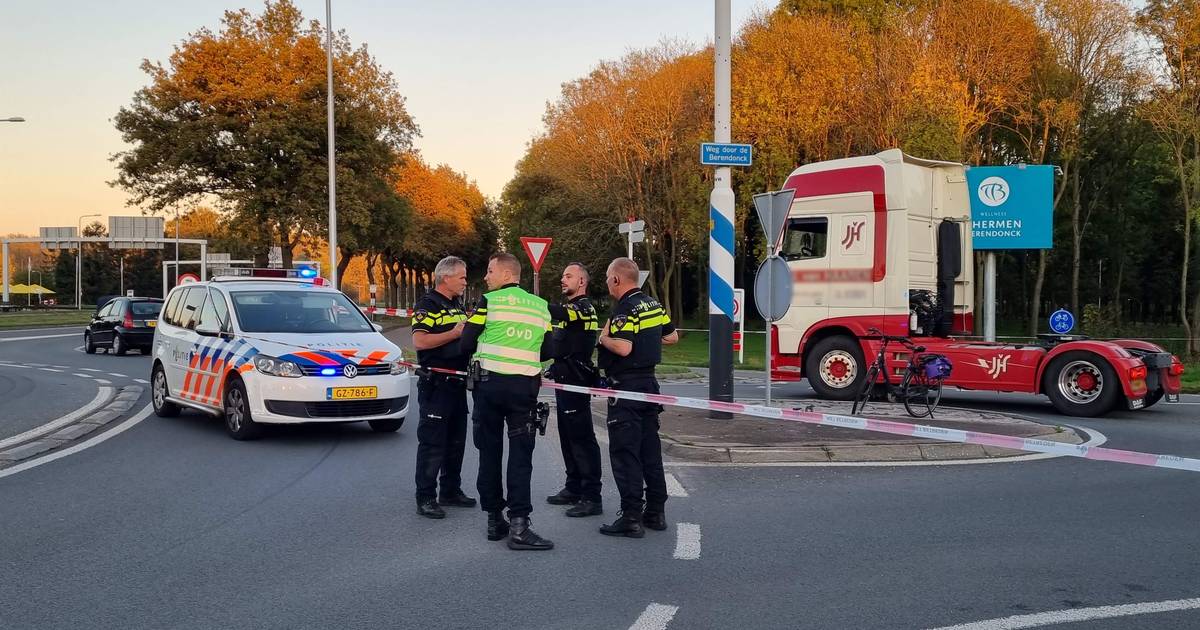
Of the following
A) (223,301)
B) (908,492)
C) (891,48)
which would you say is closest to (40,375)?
(223,301)

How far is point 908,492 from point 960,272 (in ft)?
24.2

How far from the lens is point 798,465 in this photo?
866 centimetres

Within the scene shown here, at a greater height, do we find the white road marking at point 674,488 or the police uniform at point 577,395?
the police uniform at point 577,395

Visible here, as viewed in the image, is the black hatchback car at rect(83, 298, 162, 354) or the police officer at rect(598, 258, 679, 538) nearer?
the police officer at rect(598, 258, 679, 538)

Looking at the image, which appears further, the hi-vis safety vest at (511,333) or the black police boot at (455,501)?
the black police boot at (455,501)

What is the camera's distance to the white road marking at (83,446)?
8.27m

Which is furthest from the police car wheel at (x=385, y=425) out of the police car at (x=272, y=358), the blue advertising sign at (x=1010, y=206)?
the blue advertising sign at (x=1010, y=206)

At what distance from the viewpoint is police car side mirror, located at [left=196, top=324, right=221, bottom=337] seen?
10.3 metres

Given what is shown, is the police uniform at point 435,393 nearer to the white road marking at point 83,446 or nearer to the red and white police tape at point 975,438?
the red and white police tape at point 975,438

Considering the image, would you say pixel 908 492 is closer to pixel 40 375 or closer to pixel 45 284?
pixel 40 375

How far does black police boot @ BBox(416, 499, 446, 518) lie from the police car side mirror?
186 inches

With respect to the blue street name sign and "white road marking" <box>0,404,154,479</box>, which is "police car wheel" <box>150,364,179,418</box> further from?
the blue street name sign

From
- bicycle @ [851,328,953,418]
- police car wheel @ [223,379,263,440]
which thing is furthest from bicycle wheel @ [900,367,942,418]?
police car wheel @ [223,379,263,440]

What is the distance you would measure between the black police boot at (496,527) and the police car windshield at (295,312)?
5233 millimetres
